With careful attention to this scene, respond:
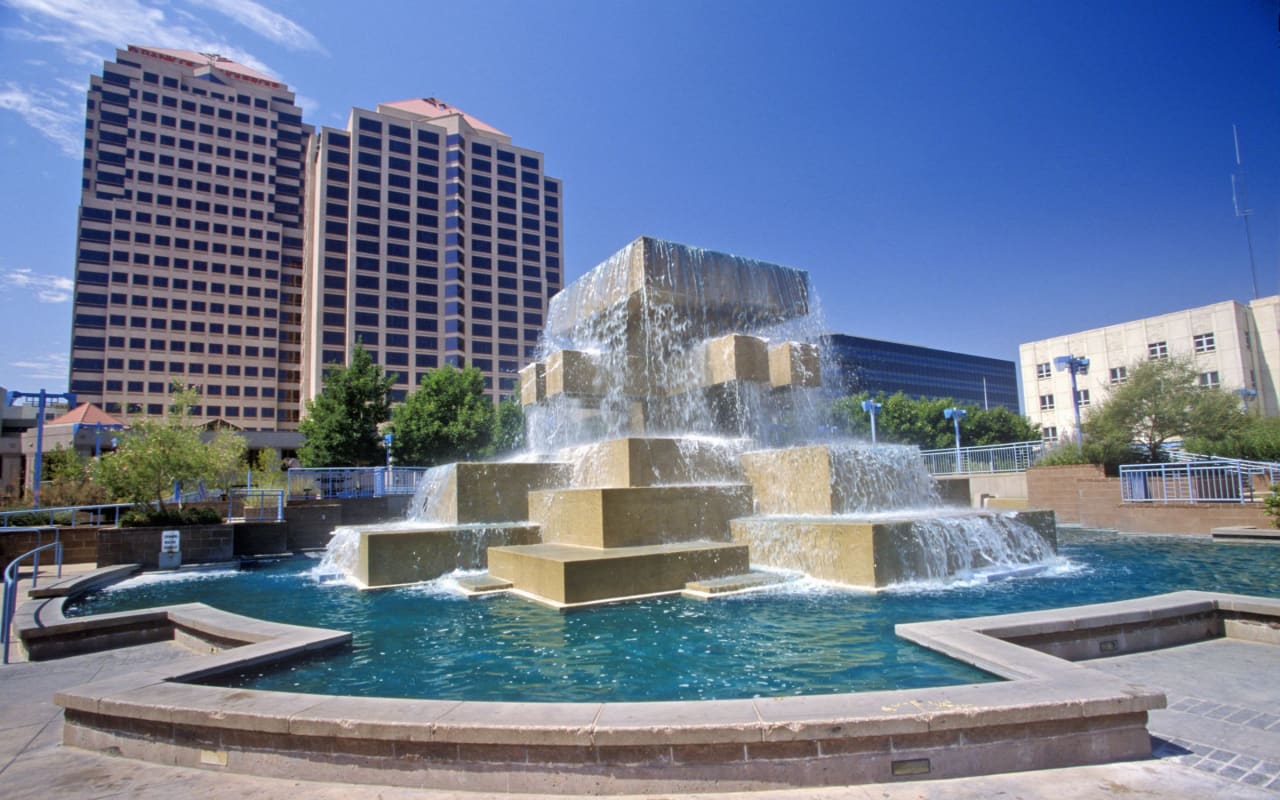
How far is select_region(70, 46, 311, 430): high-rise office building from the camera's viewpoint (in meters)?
79.6

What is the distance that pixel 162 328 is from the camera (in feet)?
266

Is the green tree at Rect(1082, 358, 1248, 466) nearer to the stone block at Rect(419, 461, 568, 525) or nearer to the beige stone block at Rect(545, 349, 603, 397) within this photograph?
the beige stone block at Rect(545, 349, 603, 397)

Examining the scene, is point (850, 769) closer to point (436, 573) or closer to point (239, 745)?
point (239, 745)

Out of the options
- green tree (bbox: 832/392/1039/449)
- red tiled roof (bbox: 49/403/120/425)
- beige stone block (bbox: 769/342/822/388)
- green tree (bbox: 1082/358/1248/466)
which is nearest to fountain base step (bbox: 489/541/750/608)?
beige stone block (bbox: 769/342/822/388)

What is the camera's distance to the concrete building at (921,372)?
96.3 metres

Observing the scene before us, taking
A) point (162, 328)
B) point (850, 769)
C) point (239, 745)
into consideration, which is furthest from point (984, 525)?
point (162, 328)

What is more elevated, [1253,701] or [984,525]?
[984,525]

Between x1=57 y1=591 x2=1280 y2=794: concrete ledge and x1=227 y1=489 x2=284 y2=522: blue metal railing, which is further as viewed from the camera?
x1=227 y1=489 x2=284 y2=522: blue metal railing

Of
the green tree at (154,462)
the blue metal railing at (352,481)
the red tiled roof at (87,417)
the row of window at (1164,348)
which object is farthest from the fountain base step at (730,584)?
the row of window at (1164,348)

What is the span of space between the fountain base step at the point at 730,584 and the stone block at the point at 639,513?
57.5 inches

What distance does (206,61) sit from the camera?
307 feet

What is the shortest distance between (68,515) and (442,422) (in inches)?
836

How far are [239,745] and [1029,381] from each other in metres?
73.9

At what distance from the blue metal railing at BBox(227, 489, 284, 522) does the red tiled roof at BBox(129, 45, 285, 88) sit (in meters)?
94.9
